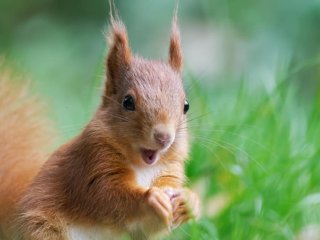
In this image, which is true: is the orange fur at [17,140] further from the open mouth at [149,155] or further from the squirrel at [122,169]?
the open mouth at [149,155]

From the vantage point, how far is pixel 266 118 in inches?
110

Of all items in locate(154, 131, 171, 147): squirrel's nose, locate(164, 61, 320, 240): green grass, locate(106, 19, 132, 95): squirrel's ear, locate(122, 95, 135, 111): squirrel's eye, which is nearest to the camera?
locate(154, 131, 171, 147): squirrel's nose

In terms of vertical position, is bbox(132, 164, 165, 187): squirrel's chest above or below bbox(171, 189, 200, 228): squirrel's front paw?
above

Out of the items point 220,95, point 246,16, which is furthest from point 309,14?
point 220,95

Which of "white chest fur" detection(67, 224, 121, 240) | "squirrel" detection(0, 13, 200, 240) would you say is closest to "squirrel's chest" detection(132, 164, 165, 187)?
"squirrel" detection(0, 13, 200, 240)

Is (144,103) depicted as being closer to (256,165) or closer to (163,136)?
(163,136)

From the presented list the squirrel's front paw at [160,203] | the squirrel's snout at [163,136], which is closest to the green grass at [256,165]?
the squirrel's front paw at [160,203]

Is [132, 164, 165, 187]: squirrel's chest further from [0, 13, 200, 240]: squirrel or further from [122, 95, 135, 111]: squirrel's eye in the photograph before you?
[122, 95, 135, 111]: squirrel's eye

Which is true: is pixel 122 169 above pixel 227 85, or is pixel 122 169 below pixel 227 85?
above

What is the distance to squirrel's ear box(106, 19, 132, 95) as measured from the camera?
2.22 m

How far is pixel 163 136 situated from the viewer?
201 cm

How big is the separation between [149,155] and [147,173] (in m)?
0.08

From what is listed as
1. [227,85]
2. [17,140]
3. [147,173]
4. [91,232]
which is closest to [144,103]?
[147,173]

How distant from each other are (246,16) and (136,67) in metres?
2.00
